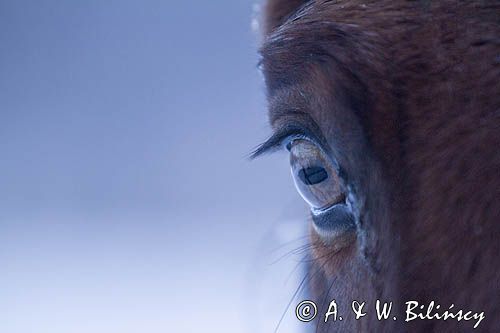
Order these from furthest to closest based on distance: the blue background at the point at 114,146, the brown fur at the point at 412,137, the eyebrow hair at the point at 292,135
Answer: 1. the blue background at the point at 114,146
2. the eyebrow hair at the point at 292,135
3. the brown fur at the point at 412,137

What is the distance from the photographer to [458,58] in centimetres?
73

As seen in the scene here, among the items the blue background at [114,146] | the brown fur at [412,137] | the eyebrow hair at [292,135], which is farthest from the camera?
the blue background at [114,146]

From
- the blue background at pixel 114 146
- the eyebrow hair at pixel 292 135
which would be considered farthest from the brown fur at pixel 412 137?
the blue background at pixel 114 146

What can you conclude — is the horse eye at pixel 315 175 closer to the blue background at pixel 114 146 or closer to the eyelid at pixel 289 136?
the eyelid at pixel 289 136

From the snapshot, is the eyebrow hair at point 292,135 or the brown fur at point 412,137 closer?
the brown fur at point 412,137

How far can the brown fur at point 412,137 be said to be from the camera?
663 millimetres

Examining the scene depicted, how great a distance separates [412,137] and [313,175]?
19cm

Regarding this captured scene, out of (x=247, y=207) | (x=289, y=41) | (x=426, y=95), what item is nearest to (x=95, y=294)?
(x=247, y=207)

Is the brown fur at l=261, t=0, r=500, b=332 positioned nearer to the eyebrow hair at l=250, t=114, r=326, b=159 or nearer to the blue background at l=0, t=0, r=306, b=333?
the eyebrow hair at l=250, t=114, r=326, b=159

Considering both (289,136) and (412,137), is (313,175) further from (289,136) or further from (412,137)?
(412,137)

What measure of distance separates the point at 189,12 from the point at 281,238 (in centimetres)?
300

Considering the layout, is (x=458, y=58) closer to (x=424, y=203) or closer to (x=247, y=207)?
(x=424, y=203)

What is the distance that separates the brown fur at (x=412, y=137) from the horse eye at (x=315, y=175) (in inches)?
1.4

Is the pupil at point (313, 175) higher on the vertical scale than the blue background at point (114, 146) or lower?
lower
